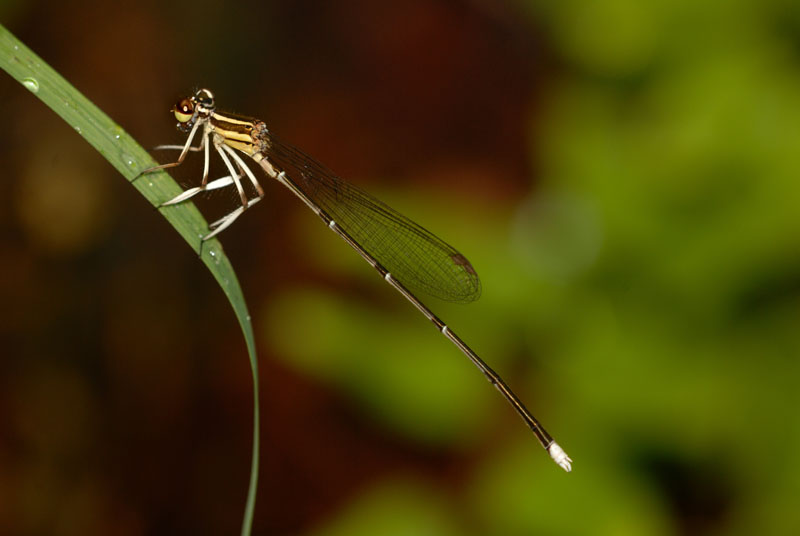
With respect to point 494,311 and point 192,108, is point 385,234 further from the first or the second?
point 192,108

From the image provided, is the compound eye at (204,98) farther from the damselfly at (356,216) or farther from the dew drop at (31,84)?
the dew drop at (31,84)

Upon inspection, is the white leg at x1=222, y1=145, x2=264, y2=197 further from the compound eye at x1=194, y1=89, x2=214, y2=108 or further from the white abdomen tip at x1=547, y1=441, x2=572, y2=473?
the white abdomen tip at x1=547, y1=441, x2=572, y2=473

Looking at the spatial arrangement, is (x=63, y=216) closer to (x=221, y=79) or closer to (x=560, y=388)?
(x=221, y=79)

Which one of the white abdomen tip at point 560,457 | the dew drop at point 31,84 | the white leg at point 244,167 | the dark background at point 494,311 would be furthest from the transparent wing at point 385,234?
the dew drop at point 31,84

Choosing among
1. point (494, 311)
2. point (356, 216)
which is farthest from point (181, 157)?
point (494, 311)

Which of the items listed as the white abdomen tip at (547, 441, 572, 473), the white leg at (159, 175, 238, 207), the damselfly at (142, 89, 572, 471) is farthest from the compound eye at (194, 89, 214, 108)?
the white abdomen tip at (547, 441, 572, 473)
